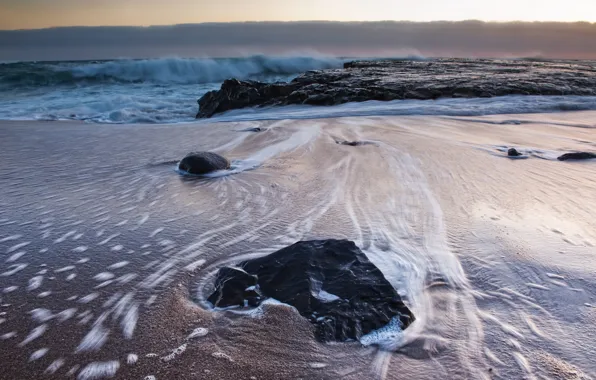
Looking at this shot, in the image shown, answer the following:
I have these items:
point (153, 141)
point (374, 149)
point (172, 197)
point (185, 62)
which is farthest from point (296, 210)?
point (185, 62)

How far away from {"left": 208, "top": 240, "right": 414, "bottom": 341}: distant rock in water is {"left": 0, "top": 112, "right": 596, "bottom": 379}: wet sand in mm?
66

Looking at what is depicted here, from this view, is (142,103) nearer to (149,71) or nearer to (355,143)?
(355,143)

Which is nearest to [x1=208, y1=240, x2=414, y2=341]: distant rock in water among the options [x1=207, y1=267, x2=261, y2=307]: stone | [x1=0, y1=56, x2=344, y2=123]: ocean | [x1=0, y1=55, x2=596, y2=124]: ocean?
[x1=207, y1=267, x2=261, y2=307]: stone

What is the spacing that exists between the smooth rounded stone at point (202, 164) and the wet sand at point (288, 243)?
0.14 metres

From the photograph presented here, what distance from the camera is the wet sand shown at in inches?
59.1

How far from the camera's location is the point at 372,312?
65.8 inches

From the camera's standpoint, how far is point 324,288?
1823mm

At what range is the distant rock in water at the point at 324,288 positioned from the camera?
1.65 m

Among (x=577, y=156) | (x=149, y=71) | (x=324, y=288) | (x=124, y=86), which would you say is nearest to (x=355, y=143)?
(x=577, y=156)

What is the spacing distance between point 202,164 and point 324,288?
2.28m

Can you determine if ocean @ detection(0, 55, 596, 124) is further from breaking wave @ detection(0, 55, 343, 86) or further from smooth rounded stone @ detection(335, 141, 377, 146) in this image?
smooth rounded stone @ detection(335, 141, 377, 146)

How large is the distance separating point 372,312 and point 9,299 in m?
1.45

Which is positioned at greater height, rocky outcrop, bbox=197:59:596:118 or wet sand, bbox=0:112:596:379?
rocky outcrop, bbox=197:59:596:118

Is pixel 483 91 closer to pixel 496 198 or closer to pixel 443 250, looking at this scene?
pixel 496 198
